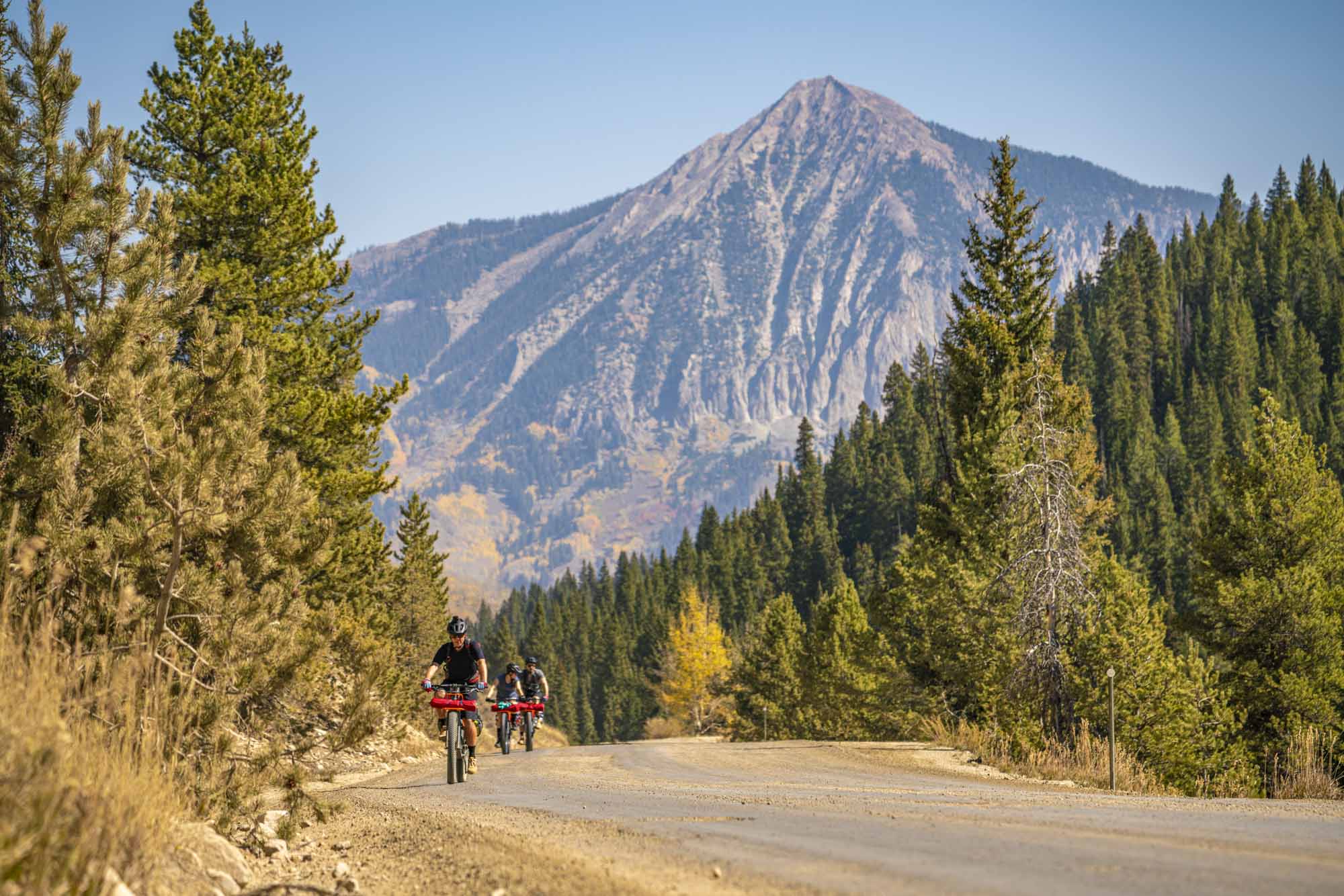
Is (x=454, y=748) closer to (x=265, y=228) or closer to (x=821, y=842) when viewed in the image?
(x=821, y=842)

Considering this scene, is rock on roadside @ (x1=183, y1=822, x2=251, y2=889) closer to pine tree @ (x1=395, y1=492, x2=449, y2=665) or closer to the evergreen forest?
the evergreen forest

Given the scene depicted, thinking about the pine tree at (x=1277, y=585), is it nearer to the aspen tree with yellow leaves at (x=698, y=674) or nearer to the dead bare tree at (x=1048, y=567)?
the dead bare tree at (x=1048, y=567)

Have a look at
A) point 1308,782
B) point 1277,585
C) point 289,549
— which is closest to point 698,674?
point 1277,585

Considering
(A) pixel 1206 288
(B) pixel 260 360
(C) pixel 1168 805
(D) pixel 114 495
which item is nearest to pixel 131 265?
(B) pixel 260 360

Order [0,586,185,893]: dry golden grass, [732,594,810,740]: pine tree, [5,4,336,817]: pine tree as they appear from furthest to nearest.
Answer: [732,594,810,740]: pine tree → [5,4,336,817]: pine tree → [0,586,185,893]: dry golden grass

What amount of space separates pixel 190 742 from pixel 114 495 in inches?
116

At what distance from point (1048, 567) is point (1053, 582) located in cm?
38

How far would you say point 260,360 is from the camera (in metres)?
13.3

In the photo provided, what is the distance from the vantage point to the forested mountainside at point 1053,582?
2567cm

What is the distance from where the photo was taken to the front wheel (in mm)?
16625

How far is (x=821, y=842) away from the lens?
7922 mm

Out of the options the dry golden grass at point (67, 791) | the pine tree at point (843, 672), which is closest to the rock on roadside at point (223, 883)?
the dry golden grass at point (67, 791)

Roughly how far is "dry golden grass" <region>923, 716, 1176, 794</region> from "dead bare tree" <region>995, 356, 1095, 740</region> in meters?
1.34

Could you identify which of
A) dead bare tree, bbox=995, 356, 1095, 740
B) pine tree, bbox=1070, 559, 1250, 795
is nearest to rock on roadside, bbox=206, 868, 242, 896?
dead bare tree, bbox=995, 356, 1095, 740
